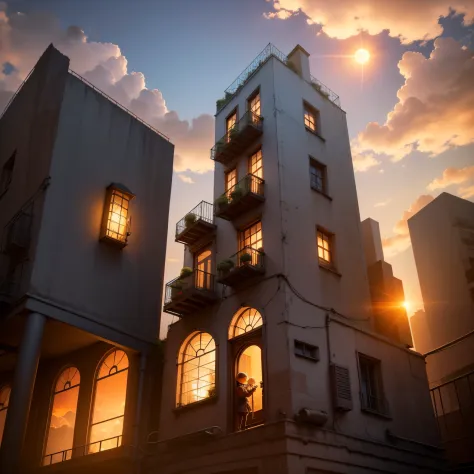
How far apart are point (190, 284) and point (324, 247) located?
627cm

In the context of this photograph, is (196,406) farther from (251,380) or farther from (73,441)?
(73,441)

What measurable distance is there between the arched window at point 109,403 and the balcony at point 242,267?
23.4ft

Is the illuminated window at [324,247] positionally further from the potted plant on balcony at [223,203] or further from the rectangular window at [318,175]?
the potted plant on balcony at [223,203]

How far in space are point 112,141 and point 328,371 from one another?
16298 mm

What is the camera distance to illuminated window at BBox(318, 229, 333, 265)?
2230cm

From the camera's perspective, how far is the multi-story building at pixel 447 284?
33.9 m

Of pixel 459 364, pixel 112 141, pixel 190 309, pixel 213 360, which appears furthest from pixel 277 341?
pixel 459 364

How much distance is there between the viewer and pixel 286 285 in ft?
63.0

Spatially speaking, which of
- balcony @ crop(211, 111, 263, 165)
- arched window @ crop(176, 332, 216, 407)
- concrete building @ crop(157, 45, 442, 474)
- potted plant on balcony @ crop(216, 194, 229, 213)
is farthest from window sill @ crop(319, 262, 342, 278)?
balcony @ crop(211, 111, 263, 165)

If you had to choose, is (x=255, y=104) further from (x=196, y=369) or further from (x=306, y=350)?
(x=306, y=350)

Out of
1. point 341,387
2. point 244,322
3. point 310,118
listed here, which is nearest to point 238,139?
point 310,118

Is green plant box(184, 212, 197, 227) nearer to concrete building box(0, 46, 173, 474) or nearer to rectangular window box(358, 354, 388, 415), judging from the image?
concrete building box(0, 46, 173, 474)

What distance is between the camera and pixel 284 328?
59.6 feet

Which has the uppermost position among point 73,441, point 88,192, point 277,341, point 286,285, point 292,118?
point 292,118
